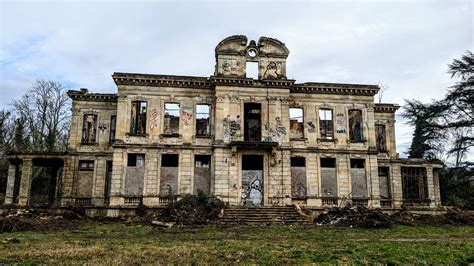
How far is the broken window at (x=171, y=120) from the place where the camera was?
2758 centimetres

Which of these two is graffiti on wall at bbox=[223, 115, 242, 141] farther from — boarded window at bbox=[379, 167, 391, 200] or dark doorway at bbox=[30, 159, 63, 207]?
dark doorway at bbox=[30, 159, 63, 207]

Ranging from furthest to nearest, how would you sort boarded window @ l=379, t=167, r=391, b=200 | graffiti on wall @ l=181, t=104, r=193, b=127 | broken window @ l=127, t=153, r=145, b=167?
boarded window @ l=379, t=167, r=391, b=200 < graffiti on wall @ l=181, t=104, r=193, b=127 < broken window @ l=127, t=153, r=145, b=167

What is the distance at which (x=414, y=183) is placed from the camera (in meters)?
32.7

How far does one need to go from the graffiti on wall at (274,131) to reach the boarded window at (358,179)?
5883 mm

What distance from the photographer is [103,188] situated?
93.7ft

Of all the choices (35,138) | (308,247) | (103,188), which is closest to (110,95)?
(103,188)

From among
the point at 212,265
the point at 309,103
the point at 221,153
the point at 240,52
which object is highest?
the point at 240,52

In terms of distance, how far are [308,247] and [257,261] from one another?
3.11 meters

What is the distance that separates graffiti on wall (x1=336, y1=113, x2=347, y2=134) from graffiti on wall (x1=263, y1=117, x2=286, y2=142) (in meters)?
4.43

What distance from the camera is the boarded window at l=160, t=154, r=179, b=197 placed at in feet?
86.1

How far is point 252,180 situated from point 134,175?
791 centimetres

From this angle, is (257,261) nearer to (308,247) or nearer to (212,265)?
(212,265)

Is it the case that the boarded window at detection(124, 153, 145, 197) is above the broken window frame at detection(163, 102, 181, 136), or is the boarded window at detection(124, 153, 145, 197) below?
below

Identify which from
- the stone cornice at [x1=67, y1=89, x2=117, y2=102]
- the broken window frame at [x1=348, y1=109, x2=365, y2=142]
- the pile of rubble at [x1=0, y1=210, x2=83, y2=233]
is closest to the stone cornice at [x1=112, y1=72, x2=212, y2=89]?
the stone cornice at [x1=67, y1=89, x2=117, y2=102]
